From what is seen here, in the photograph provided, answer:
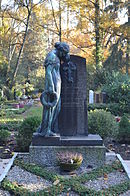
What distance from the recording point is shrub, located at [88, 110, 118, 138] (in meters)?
8.48

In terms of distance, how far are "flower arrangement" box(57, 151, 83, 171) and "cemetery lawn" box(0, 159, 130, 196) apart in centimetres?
19

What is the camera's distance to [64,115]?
696cm

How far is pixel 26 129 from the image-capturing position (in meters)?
7.78

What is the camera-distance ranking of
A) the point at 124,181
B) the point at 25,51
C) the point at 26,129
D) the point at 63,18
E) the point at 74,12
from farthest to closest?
the point at 25,51 → the point at 63,18 → the point at 74,12 → the point at 26,129 → the point at 124,181

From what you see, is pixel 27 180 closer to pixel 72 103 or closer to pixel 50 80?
pixel 50 80

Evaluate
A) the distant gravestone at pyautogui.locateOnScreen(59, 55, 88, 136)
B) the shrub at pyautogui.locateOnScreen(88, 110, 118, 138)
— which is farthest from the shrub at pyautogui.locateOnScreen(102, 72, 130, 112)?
the distant gravestone at pyautogui.locateOnScreen(59, 55, 88, 136)

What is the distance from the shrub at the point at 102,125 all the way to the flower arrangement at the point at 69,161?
2.82m

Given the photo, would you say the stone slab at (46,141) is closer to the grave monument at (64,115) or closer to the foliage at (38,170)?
the grave monument at (64,115)

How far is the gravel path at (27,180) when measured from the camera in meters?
4.91

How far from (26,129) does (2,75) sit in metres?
23.2

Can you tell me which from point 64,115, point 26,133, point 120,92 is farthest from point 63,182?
point 120,92

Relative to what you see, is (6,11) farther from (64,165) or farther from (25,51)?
(64,165)

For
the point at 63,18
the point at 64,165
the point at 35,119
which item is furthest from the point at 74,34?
the point at 64,165

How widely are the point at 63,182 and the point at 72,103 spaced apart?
2.45 meters
